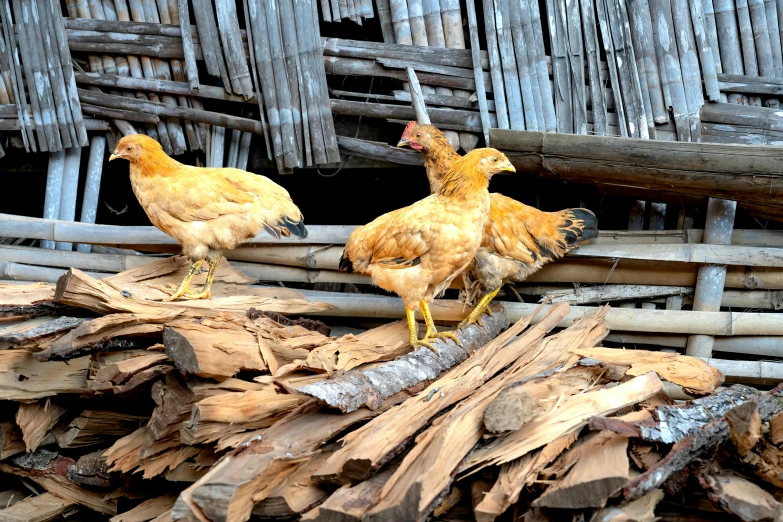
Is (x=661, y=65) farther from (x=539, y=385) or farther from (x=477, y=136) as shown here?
(x=539, y=385)

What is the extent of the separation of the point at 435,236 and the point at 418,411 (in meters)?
1.11

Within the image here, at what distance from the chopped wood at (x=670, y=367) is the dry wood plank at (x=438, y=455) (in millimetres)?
220

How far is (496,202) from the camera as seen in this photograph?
199 inches

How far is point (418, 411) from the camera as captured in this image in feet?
11.5

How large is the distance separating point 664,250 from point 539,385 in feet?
6.38

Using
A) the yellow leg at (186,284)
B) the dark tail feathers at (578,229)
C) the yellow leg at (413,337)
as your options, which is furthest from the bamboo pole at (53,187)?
the dark tail feathers at (578,229)

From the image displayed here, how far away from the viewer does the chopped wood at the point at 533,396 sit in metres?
3.21

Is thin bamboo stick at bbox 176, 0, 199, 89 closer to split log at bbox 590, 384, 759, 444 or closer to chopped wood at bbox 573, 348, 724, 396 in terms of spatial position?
chopped wood at bbox 573, 348, 724, 396

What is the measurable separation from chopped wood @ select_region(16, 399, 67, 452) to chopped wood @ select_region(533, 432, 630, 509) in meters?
2.84

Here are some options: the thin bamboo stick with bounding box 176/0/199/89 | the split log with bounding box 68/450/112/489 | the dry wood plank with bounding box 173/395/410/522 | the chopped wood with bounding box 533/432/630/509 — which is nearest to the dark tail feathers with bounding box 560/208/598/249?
the dry wood plank with bounding box 173/395/410/522

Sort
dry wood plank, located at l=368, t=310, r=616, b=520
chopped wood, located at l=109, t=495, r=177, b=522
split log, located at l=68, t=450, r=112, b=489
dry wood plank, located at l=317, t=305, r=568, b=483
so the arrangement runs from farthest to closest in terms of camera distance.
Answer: split log, located at l=68, t=450, r=112, b=489
chopped wood, located at l=109, t=495, r=177, b=522
dry wood plank, located at l=317, t=305, r=568, b=483
dry wood plank, located at l=368, t=310, r=616, b=520

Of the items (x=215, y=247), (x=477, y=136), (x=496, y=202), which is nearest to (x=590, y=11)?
(x=477, y=136)

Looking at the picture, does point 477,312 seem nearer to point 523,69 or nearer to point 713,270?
point 713,270

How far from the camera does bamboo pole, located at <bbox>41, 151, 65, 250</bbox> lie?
6121mm
